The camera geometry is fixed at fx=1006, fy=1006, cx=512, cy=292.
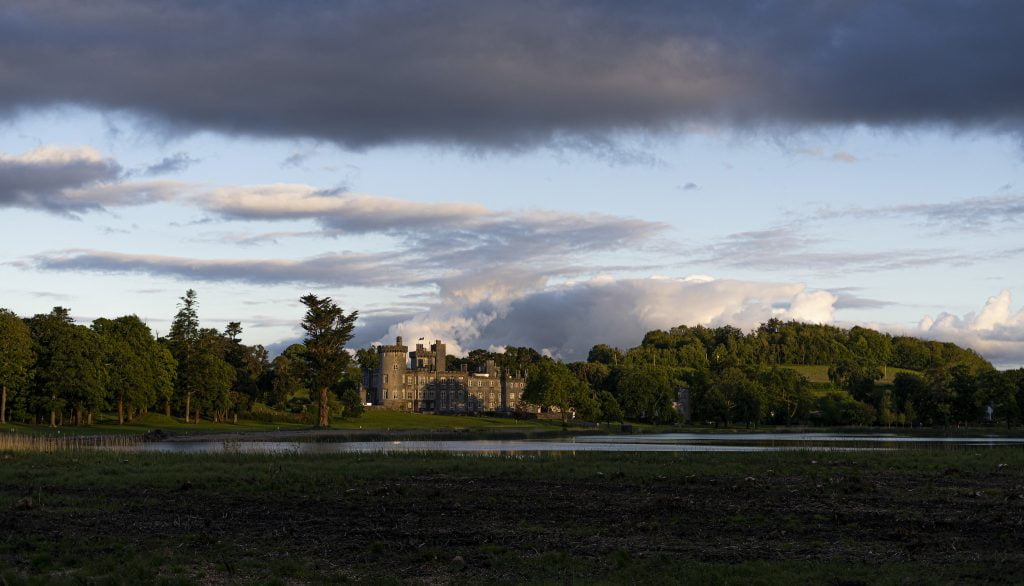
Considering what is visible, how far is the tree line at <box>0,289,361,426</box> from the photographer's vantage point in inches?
4085

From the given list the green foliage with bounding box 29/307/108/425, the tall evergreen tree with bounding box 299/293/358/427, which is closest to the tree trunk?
the tall evergreen tree with bounding box 299/293/358/427

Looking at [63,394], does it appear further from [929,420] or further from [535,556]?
[929,420]

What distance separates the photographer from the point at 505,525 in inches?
1026

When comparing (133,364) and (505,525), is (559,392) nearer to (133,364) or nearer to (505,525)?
(133,364)

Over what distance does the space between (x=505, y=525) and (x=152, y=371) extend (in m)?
104

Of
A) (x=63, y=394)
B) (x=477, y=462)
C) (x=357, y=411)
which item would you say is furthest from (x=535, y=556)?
(x=357, y=411)

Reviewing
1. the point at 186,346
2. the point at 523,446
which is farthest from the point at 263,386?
the point at 523,446

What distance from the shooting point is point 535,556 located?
21.4m

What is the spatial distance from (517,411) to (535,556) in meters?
170

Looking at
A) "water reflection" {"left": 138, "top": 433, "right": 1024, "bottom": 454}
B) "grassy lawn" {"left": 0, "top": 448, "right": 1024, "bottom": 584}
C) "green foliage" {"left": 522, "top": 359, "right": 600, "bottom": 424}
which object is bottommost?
"water reflection" {"left": 138, "top": 433, "right": 1024, "bottom": 454}

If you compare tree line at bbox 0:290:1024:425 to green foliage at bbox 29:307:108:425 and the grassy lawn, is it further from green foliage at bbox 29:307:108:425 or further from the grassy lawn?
the grassy lawn

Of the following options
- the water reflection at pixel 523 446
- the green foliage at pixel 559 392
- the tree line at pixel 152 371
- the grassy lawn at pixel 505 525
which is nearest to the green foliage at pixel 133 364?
the tree line at pixel 152 371

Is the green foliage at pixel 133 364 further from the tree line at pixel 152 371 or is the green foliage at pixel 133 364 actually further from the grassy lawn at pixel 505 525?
the grassy lawn at pixel 505 525

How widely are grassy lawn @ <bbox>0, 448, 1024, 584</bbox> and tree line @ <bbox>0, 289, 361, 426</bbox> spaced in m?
64.0
